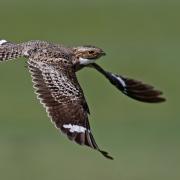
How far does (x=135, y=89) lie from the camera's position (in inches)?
492

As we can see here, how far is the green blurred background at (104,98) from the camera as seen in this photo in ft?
55.2

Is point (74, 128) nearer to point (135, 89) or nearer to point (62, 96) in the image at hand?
point (62, 96)

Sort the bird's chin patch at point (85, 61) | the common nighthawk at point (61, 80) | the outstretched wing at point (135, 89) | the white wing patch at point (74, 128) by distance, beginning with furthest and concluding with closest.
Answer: the outstretched wing at point (135, 89)
the bird's chin patch at point (85, 61)
the common nighthawk at point (61, 80)
the white wing patch at point (74, 128)

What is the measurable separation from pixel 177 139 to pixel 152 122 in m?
1.69

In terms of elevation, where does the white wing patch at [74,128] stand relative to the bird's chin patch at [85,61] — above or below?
below

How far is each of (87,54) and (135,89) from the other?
1.33m

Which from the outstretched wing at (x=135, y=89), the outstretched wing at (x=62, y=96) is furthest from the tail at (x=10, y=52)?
the outstretched wing at (x=135, y=89)

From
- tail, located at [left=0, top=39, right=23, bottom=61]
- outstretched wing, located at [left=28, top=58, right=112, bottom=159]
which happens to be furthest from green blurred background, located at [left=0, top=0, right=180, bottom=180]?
outstretched wing, located at [left=28, top=58, right=112, bottom=159]

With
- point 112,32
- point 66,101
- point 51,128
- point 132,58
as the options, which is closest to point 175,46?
point 132,58

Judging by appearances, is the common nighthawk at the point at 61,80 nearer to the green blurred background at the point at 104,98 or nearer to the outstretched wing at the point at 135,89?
the outstretched wing at the point at 135,89

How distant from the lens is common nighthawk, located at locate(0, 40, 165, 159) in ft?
33.2

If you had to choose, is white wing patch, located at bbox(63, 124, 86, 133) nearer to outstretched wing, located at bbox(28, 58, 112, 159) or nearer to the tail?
outstretched wing, located at bbox(28, 58, 112, 159)

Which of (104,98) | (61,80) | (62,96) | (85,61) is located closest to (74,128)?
(62,96)

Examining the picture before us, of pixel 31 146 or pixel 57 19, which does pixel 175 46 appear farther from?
pixel 31 146
